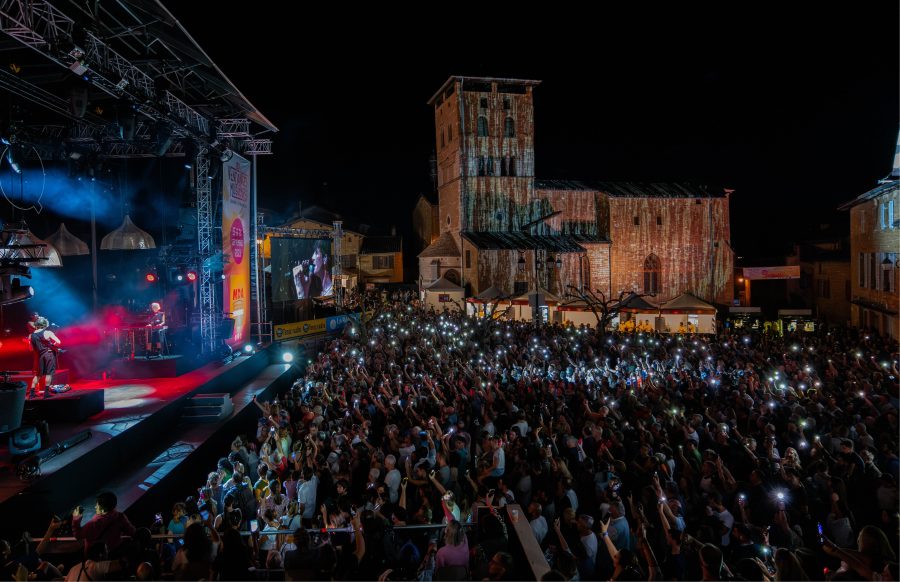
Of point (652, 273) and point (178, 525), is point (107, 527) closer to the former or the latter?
point (178, 525)

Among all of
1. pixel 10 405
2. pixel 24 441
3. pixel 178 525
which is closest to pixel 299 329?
pixel 10 405

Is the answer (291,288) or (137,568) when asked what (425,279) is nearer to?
(291,288)

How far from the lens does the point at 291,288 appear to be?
2189 centimetres

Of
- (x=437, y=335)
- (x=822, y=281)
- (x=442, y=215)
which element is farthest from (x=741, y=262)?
(x=437, y=335)

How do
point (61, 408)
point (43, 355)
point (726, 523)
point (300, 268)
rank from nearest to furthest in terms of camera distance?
1. point (726, 523)
2. point (61, 408)
3. point (43, 355)
4. point (300, 268)

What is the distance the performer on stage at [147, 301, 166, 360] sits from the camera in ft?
43.3

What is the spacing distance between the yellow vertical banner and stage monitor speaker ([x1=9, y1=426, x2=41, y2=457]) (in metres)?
8.81

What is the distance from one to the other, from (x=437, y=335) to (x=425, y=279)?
18596mm

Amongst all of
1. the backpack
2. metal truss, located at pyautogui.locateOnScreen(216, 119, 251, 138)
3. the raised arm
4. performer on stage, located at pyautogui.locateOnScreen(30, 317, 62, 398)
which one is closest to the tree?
metal truss, located at pyautogui.locateOnScreen(216, 119, 251, 138)

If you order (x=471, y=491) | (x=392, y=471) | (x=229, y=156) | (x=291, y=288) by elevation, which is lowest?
(x=471, y=491)

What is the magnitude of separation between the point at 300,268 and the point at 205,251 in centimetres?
748

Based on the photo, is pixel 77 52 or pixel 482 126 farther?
pixel 482 126

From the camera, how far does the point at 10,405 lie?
7688mm

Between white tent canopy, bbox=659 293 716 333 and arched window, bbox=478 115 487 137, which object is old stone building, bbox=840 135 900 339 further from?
arched window, bbox=478 115 487 137
